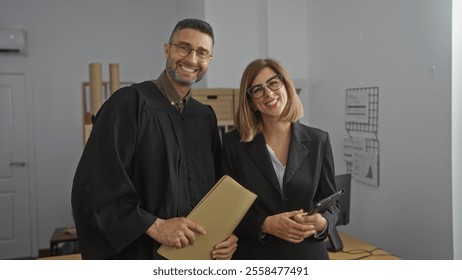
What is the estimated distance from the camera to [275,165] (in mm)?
1081

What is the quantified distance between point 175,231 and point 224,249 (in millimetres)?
135

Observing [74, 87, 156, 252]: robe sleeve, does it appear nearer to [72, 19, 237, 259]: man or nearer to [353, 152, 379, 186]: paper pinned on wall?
[72, 19, 237, 259]: man

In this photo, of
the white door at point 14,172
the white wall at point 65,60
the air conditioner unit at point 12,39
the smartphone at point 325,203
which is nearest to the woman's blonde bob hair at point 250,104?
the smartphone at point 325,203

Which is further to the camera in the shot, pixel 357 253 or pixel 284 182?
pixel 357 253

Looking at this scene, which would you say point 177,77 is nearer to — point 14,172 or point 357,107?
point 357,107

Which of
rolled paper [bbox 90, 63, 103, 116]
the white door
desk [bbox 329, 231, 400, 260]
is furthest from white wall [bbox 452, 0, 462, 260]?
the white door

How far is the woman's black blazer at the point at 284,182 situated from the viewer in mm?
1056

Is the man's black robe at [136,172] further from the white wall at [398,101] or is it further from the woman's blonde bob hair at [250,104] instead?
the white wall at [398,101]

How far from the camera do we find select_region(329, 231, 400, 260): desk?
160 centimetres

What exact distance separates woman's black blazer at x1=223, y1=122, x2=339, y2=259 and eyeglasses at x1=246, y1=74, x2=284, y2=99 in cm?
11

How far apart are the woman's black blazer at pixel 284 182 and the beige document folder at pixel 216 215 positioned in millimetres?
120

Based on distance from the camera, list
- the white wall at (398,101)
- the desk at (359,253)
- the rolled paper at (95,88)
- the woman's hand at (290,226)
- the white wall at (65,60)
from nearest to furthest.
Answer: the woman's hand at (290,226) → the white wall at (398,101) → the desk at (359,253) → the rolled paper at (95,88) → the white wall at (65,60)

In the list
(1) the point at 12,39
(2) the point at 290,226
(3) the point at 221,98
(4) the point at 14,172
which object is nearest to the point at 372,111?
(3) the point at 221,98
